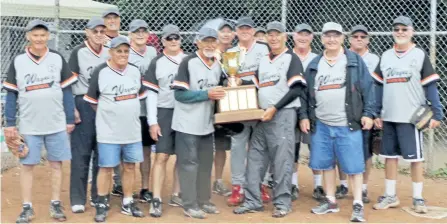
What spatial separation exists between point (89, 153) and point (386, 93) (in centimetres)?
302

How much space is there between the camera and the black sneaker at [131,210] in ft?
20.8

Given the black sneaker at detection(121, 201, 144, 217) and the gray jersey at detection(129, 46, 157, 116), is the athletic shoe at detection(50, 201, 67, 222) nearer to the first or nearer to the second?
the black sneaker at detection(121, 201, 144, 217)

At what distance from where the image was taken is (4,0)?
1084 cm

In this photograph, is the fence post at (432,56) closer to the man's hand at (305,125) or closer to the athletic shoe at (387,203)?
the athletic shoe at (387,203)

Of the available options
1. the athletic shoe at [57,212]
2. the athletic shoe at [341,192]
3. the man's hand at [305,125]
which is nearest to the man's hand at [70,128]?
the athletic shoe at [57,212]

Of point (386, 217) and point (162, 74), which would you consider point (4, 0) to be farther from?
point (386, 217)

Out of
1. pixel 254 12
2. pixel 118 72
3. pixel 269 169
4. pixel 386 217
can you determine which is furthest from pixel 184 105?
pixel 254 12

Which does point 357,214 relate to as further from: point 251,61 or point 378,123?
point 251,61

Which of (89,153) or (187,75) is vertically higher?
(187,75)

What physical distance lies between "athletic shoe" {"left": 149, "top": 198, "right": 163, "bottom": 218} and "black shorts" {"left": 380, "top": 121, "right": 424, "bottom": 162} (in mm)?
2322

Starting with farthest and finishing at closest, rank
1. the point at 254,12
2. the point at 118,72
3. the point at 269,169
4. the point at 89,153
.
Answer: the point at 254,12 → the point at 269,169 → the point at 89,153 → the point at 118,72

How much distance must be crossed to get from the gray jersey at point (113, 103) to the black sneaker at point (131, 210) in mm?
688

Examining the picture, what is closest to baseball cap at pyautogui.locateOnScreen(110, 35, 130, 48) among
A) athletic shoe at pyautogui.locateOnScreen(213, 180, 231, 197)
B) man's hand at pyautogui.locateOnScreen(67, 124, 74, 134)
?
man's hand at pyautogui.locateOnScreen(67, 124, 74, 134)

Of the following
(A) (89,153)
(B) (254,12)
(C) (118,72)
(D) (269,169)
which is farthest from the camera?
(B) (254,12)
